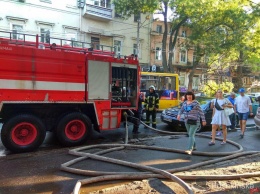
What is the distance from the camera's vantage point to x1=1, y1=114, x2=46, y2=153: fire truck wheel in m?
6.39

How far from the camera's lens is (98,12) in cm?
2402

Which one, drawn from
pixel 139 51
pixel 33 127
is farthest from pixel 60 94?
pixel 139 51

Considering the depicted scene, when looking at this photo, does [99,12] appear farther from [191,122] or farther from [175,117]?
[191,122]

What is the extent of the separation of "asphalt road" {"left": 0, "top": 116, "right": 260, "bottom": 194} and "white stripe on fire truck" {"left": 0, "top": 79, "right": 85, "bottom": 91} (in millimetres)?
1578

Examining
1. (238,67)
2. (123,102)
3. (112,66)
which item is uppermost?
(238,67)

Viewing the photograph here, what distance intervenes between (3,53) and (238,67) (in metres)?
35.2

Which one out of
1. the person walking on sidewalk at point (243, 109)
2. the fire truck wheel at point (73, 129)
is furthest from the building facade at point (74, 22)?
the fire truck wheel at point (73, 129)

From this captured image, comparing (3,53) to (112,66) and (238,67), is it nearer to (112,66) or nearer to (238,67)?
(112,66)

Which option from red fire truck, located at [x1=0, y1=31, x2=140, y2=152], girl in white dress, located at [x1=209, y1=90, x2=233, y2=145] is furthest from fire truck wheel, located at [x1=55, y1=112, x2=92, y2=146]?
girl in white dress, located at [x1=209, y1=90, x2=233, y2=145]

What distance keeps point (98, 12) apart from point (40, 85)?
1891cm

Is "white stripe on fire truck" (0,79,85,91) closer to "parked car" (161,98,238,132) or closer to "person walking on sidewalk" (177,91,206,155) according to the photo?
"person walking on sidewalk" (177,91,206,155)

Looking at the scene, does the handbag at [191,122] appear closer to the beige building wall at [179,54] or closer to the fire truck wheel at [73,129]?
the fire truck wheel at [73,129]

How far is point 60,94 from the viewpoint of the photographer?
6898mm

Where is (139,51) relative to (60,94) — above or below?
above
